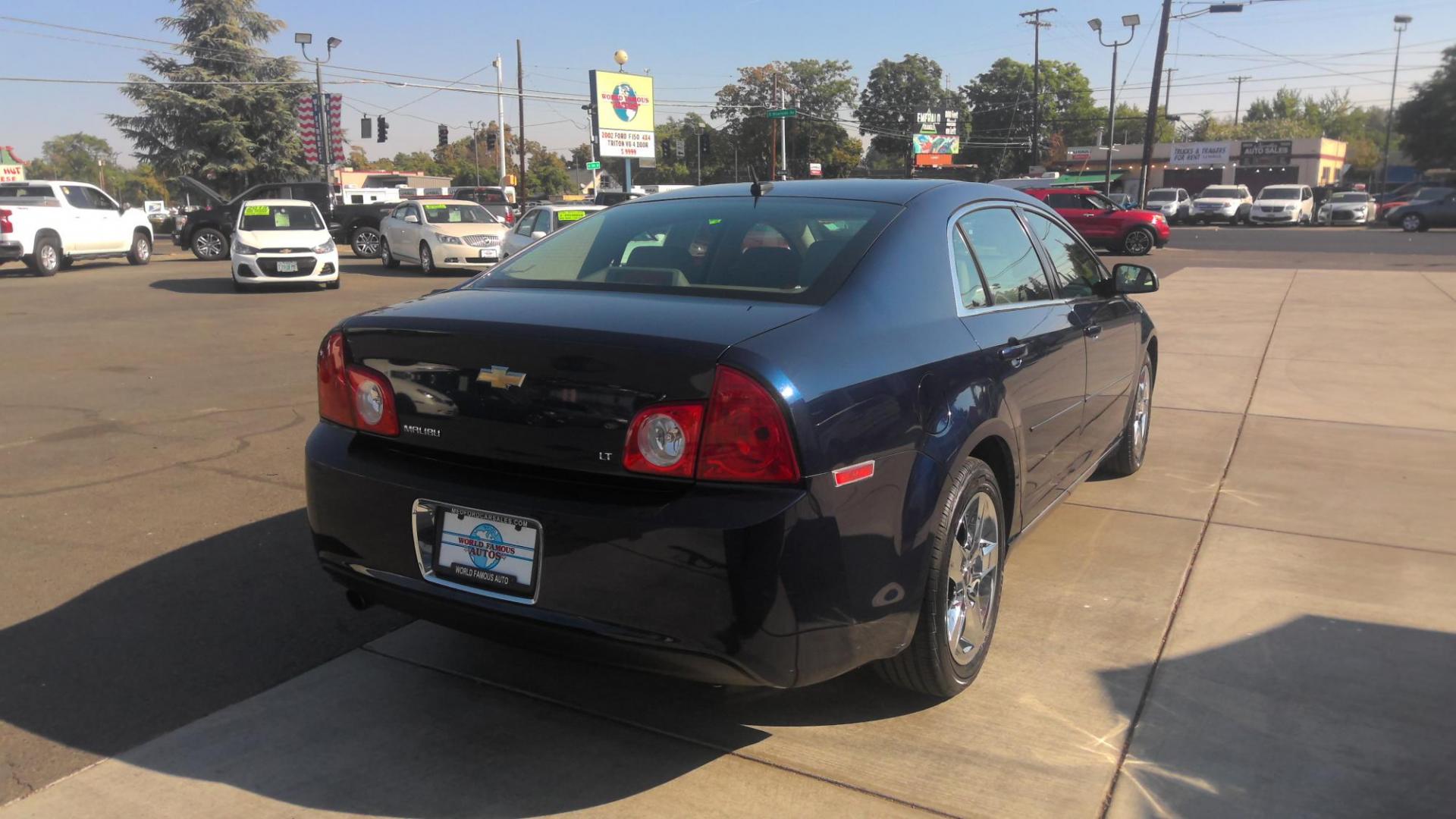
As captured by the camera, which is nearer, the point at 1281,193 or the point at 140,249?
the point at 140,249

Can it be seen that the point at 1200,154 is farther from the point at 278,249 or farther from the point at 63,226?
→ the point at 63,226

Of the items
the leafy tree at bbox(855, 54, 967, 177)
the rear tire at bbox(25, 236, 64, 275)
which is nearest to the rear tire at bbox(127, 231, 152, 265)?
the rear tire at bbox(25, 236, 64, 275)

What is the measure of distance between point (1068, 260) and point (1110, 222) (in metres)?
23.9

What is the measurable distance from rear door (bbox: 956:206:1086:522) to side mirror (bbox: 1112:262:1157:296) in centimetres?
72

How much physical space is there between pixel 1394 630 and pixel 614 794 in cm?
288

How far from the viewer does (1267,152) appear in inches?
2874

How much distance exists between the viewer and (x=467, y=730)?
321cm

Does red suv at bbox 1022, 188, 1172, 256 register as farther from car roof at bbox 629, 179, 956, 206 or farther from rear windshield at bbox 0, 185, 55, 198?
car roof at bbox 629, 179, 956, 206

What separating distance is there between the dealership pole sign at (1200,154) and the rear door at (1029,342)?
75906 mm

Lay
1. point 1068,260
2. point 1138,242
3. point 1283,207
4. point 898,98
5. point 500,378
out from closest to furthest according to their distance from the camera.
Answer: point 500,378
point 1068,260
point 1138,242
point 1283,207
point 898,98

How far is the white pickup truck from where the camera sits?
63.5 ft

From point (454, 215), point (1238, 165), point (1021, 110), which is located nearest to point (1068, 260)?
point (454, 215)

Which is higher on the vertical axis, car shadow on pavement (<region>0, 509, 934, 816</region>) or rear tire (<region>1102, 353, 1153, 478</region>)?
rear tire (<region>1102, 353, 1153, 478</region>)

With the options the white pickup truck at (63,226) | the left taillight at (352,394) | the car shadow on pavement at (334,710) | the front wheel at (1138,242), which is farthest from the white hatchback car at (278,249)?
the front wheel at (1138,242)
